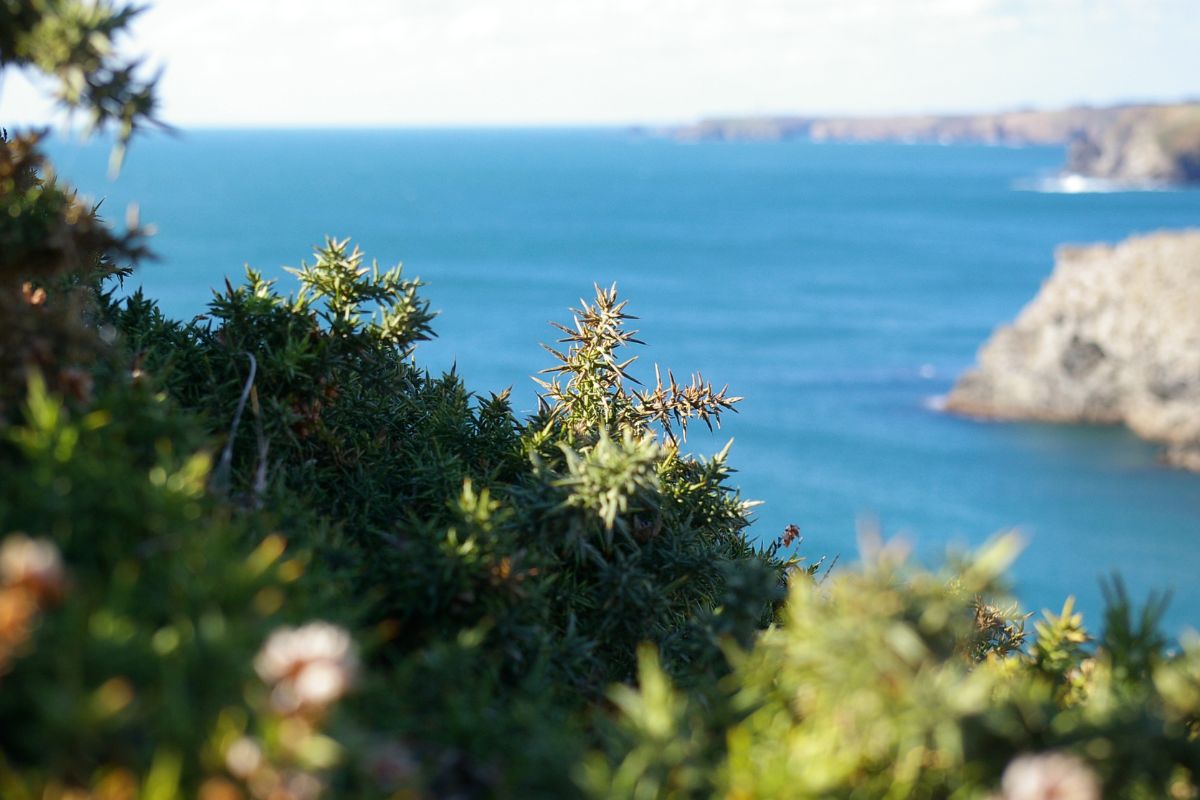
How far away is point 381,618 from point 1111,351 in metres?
76.6

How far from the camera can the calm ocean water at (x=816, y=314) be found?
215 feet

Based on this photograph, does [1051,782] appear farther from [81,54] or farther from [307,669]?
[81,54]

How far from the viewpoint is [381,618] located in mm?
5012

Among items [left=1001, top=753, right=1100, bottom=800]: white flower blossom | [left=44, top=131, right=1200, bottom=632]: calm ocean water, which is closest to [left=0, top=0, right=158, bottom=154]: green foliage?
[left=44, top=131, right=1200, bottom=632]: calm ocean water

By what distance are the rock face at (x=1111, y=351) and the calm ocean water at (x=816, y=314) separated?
1983 millimetres

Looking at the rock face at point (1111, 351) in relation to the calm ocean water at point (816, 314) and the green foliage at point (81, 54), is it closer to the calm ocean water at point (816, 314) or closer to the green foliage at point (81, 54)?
the calm ocean water at point (816, 314)

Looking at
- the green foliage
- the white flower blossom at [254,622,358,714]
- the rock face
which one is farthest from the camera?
the rock face

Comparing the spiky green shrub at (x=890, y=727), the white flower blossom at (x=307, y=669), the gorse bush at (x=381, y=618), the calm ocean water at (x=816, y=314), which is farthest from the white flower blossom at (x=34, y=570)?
the calm ocean water at (x=816, y=314)

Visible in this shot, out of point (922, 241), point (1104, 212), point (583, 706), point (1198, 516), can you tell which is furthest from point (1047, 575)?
point (1104, 212)

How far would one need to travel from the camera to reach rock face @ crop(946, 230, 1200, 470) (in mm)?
69062

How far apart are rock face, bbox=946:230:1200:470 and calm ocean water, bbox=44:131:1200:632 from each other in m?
1.98

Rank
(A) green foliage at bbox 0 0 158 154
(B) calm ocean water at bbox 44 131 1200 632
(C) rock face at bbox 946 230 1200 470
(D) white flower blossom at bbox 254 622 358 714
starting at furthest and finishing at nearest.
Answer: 1. (C) rock face at bbox 946 230 1200 470
2. (B) calm ocean water at bbox 44 131 1200 632
3. (A) green foliage at bbox 0 0 158 154
4. (D) white flower blossom at bbox 254 622 358 714

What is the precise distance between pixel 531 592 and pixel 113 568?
1.86 metres

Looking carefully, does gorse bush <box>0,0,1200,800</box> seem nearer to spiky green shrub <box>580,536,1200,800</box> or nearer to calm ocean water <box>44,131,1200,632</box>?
spiky green shrub <box>580,536,1200,800</box>
